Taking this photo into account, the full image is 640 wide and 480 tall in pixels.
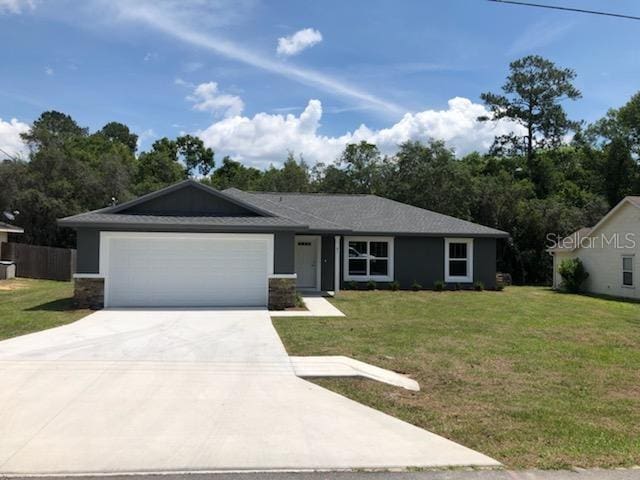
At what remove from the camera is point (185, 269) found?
50.2 feet

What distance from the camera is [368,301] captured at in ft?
57.3

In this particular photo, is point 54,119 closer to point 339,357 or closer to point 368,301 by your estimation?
point 368,301

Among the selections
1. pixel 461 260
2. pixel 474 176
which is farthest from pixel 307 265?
Result: pixel 474 176

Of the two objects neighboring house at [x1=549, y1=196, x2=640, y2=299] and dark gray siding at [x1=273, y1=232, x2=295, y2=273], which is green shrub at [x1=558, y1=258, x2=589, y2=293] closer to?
neighboring house at [x1=549, y1=196, x2=640, y2=299]

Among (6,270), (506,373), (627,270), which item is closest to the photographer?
(506,373)

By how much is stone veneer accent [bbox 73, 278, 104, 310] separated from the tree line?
65.4ft

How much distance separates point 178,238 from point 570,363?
10.7 m

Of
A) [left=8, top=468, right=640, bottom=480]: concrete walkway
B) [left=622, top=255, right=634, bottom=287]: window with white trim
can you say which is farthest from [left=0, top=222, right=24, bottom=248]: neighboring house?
[left=622, top=255, right=634, bottom=287]: window with white trim

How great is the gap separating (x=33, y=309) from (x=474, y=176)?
111 ft

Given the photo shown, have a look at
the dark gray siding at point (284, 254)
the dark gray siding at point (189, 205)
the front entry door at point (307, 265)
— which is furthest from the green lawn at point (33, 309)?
the front entry door at point (307, 265)

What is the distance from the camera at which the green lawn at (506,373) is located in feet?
17.5

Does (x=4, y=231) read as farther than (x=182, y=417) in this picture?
Yes

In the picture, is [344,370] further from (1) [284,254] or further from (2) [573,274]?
(2) [573,274]

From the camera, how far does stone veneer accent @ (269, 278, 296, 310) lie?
15180mm
